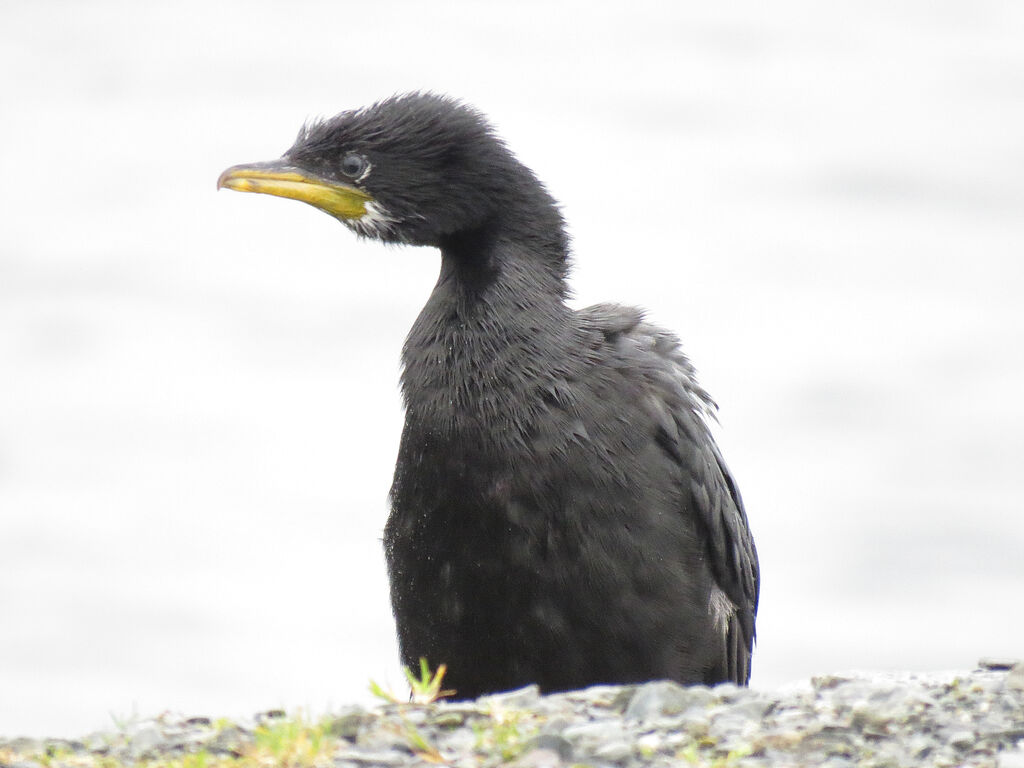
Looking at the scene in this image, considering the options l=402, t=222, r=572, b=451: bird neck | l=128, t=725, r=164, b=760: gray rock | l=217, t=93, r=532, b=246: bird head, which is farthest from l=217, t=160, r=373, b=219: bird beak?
l=128, t=725, r=164, b=760: gray rock

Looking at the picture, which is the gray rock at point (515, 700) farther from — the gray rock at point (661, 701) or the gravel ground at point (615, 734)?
the gray rock at point (661, 701)

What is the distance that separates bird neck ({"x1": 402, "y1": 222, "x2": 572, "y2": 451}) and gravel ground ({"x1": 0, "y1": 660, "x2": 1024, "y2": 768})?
85.6 inches

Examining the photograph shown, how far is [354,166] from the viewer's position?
25.6 ft

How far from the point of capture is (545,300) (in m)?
7.70

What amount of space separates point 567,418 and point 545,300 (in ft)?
2.10

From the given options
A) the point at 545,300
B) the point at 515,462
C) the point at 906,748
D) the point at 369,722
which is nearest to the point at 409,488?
the point at 515,462

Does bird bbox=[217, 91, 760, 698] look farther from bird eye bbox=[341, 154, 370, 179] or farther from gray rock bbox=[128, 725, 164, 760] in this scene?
gray rock bbox=[128, 725, 164, 760]

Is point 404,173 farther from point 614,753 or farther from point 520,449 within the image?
point 614,753

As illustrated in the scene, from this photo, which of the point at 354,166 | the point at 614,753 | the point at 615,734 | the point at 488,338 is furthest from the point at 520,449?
the point at 614,753

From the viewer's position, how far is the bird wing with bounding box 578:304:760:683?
7.71 meters

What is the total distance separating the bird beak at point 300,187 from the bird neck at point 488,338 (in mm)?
473

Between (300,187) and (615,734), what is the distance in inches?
149

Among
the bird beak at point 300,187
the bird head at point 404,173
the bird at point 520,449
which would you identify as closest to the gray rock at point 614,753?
the bird at point 520,449

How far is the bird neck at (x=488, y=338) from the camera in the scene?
7.38 m
